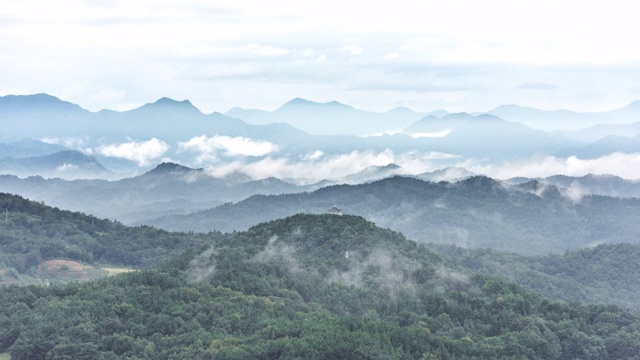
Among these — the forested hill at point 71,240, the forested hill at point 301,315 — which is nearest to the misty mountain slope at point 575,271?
the forested hill at point 301,315

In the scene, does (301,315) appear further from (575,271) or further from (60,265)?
(575,271)

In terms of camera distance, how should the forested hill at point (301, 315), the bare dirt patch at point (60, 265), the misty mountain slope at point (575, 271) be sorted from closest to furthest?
the forested hill at point (301, 315) → the bare dirt patch at point (60, 265) → the misty mountain slope at point (575, 271)

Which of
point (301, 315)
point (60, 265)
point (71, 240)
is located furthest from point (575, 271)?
point (301, 315)

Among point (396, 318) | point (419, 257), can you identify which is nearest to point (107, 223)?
point (419, 257)

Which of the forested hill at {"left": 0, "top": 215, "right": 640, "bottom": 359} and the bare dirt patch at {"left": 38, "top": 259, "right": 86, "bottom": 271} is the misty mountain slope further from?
the bare dirt patch at {"left": 38, "top": 259, "right": 86, "bottom": 271}

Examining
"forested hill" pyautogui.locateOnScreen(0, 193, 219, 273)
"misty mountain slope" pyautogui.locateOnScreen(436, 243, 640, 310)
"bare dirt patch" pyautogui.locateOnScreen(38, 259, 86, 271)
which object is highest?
"forested hill" pyautogui.locateOnScreen(0, 193, 219, 273)

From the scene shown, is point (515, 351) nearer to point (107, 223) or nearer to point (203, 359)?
point (203, 359)

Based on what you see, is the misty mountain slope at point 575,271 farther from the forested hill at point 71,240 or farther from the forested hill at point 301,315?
the forested hill at point 71,240

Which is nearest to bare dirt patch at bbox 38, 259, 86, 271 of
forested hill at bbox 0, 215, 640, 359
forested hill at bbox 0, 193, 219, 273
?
forested hill at bbox 0, 193, 219, 273
